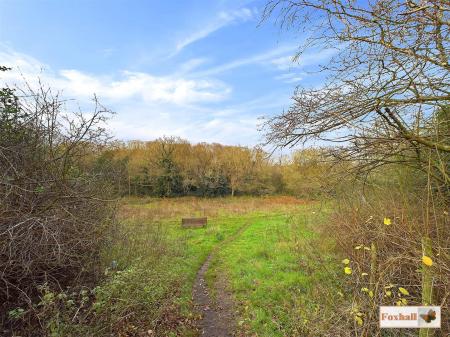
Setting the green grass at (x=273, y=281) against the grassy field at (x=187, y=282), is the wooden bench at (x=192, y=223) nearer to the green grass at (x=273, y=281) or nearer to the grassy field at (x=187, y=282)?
the grassy field at (x=187, y=282)

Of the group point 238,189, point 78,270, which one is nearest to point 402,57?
point 78,270

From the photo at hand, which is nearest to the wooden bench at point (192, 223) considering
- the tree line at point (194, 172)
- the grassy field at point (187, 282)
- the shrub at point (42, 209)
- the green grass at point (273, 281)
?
the grassy field at point (187, 282)

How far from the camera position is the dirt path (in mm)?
5777

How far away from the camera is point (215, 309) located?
6734mm

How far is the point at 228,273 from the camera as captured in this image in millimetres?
9133

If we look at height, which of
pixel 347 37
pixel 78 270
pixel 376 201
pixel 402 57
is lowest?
pixel 78 270

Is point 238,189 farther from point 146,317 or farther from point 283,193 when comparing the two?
point 146,317

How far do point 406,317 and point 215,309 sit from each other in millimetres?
4940

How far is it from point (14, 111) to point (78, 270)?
3.34 meters

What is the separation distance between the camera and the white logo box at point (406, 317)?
2410 millimetres

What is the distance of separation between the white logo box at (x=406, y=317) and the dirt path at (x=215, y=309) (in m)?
3.79

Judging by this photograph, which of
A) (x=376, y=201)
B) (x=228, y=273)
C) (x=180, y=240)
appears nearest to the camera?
(x=376, y=201)

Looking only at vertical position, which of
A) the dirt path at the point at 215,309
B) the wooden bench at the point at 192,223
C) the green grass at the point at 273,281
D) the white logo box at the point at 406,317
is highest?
the white logo box at the point at 406,317

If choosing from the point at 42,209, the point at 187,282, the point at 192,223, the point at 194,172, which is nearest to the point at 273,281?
the point at 187,282
